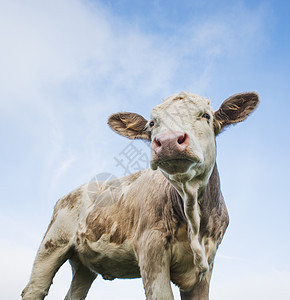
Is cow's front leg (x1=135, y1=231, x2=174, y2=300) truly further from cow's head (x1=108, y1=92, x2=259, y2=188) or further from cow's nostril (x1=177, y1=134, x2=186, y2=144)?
cow's nostril (x1=177, y1=134, x2=186, y2=144)

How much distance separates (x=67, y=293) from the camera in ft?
22.5

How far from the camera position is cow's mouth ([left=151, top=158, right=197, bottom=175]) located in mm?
3754

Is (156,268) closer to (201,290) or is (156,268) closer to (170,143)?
(201,290)

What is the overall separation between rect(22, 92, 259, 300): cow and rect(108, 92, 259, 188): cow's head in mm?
10

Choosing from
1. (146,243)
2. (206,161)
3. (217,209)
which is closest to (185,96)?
(206,161)

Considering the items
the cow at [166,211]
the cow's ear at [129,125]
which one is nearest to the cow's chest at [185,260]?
the cow at [166,211]

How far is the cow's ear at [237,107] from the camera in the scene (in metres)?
4.79

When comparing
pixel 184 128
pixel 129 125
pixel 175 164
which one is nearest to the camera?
pixel 175 164

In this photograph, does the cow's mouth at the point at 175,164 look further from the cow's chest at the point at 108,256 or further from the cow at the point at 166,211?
the cow's chest at the point at 108,256

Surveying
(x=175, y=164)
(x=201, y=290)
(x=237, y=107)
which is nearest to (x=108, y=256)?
(x=201, y=290)

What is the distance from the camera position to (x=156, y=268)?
4.37 m

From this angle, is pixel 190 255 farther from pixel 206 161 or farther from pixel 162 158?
pixel 162 158

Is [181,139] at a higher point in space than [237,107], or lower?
lower

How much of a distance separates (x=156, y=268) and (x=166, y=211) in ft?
2.25
